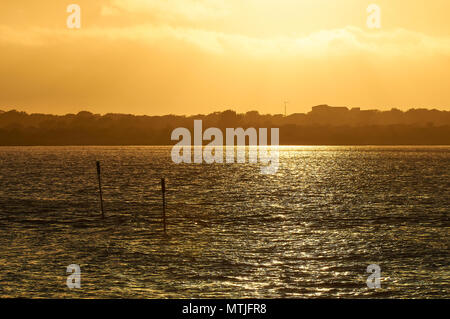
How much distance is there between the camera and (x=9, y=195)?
7731cm

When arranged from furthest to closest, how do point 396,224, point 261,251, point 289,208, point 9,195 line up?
point 9,195 < point 289,208 < point 396,224 < point 261,251

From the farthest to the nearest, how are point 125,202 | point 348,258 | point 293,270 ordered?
1. point 125,202
2. point 348,258
3. point 293,270

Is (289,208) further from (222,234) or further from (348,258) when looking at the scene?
(348,258)

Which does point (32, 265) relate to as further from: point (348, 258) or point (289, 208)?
point (289, 208)

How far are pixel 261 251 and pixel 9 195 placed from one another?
5435 cm

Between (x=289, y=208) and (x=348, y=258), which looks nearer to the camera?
(x=348, y=258)

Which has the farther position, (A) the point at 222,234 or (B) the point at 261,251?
(A) the point at 222,234
